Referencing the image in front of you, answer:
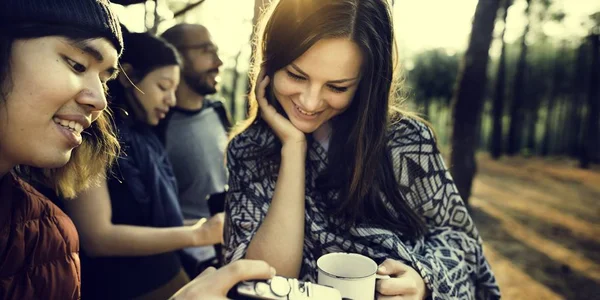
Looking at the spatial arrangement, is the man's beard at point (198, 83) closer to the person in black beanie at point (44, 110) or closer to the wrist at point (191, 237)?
the wrist at point (191, 237)

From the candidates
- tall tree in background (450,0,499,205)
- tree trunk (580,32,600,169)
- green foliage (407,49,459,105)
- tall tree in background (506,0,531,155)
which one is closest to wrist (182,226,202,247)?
tall tree in background (450,0,499,205)

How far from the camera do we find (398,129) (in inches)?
85.0

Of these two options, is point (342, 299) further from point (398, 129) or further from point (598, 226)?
point (598, 226)

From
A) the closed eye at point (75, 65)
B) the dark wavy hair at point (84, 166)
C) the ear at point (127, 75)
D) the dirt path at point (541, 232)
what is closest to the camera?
the closed eye at point (75, 65)

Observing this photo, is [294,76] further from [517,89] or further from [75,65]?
[517,89]

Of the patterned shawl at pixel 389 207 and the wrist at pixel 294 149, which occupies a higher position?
the wrist at pixel 294 149

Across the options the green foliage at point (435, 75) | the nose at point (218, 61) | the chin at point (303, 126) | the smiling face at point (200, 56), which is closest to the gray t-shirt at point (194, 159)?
the smiling face at point (200, 56)

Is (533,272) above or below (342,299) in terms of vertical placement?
below

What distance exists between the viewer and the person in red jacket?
4.00 ft

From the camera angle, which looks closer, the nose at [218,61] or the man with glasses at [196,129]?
the man with glasses at [196,129]

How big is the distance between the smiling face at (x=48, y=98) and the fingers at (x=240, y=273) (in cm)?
65

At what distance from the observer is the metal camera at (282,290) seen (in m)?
1.12

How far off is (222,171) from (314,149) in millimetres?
1931

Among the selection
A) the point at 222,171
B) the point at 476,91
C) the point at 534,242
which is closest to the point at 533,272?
the point at 534,242
